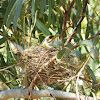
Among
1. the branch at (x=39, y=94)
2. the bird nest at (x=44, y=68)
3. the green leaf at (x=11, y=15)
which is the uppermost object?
the green leaf at (x=11, y=15)

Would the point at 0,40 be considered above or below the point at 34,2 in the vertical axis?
below

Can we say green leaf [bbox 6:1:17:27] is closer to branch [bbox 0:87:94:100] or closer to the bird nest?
the bird nest

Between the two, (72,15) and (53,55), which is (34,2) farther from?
(72,15)

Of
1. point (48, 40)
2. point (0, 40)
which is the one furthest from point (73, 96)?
point (0, 40)

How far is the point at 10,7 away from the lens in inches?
118

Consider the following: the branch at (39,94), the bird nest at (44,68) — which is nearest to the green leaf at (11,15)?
the bird nest at (44,68)

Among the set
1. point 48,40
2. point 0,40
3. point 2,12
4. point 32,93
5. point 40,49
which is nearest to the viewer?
point 32,93

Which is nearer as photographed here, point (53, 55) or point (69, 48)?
point (69, 48)

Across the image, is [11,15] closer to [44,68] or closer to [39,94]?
[44,68]

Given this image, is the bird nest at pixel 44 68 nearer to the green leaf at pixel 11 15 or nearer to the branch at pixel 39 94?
the branch at pixel 39 94

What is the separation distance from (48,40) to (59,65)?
771mm

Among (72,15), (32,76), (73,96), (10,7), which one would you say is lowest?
(73,96)

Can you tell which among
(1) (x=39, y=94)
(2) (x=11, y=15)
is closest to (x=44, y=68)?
(1) (x=39, y=94)

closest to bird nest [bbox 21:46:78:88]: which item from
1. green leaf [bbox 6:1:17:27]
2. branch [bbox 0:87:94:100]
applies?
branch [bbox 0:87:94:100]
